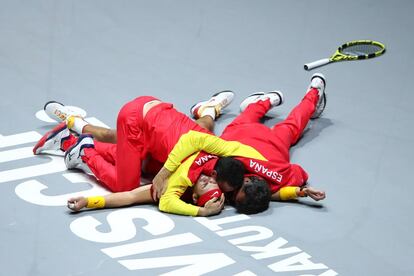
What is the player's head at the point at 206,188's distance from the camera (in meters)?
5.42

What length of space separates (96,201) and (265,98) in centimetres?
214

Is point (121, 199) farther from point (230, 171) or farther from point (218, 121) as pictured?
point (218, 121)

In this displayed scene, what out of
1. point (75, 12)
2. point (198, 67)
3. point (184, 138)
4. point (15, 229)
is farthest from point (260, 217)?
point (75, 12)

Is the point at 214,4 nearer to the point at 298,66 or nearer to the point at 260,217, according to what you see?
the point at 298,66

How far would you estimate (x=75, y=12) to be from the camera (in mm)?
8766

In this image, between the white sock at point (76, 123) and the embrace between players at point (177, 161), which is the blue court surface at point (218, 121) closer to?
the embrace between players at point (177, 161)

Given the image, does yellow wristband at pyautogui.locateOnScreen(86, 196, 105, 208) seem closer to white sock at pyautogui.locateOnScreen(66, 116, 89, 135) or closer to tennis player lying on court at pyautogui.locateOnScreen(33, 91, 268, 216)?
tennis player lying on court at pyautogui.locateOnScreen(33, 91, 268, 216)

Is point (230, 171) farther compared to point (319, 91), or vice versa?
point (319, 91)

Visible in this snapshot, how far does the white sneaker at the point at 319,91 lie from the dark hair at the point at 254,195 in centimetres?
171

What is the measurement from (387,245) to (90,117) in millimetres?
2642

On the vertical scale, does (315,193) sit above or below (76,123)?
below

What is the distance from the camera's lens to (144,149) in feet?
18.9

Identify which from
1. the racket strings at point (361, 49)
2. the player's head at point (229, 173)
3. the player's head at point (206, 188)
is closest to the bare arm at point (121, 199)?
the player's head at point (206, 188)

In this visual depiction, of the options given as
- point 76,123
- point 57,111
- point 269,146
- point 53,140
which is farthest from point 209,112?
point 53,140
